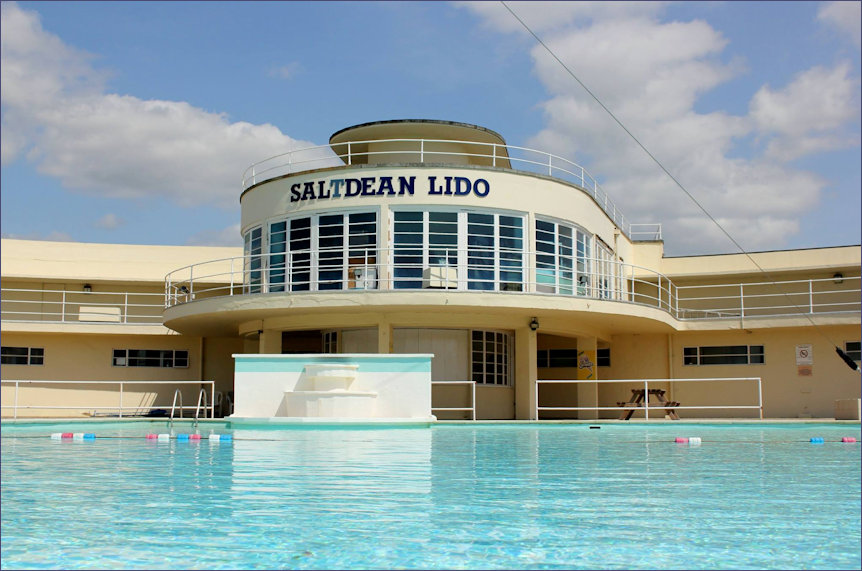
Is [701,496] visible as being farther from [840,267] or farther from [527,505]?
[840,267]

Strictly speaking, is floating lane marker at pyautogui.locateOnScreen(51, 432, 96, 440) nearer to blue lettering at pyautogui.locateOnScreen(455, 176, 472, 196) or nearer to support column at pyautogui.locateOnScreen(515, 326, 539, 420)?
blue lettering at pyautogui.locateOnScreen(455, 176, 472, 196)

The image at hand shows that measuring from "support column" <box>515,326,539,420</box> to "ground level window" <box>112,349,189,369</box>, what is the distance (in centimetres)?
1233

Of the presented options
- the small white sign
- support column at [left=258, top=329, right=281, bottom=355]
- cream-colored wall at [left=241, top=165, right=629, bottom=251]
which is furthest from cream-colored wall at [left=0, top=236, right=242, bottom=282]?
the small white sign

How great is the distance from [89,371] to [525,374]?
14.9 m

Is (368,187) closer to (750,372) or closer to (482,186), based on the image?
(482,186)

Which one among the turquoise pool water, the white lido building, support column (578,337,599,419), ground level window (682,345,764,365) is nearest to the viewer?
the turquoise pool water

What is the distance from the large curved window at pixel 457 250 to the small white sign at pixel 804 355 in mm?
9565

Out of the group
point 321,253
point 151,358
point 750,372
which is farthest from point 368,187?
point 750,372

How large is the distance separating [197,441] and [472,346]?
29.3 ft

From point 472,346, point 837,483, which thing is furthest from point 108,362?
point 837,483

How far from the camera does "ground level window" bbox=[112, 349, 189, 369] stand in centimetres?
2823

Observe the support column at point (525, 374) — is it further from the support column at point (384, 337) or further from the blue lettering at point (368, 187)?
the blue lettering at point (368, 187)

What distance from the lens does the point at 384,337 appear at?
20.8 m

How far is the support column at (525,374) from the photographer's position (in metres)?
21.3
